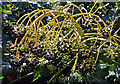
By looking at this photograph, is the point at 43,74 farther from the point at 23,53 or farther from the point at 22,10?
the point at 22,10

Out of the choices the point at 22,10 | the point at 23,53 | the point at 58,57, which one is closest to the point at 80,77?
the point at 58,57

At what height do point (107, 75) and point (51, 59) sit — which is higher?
point (51, 59)

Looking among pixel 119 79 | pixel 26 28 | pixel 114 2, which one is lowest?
pixel 119 79

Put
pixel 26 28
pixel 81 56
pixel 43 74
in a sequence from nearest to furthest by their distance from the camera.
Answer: pixel 26 28 < pixel 81 56 < pixel 43 74

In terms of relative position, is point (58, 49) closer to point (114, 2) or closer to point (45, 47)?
point (45, 47)

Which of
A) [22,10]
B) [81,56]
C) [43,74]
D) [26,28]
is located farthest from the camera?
[22,10]

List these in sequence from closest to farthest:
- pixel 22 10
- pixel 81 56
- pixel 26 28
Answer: pixel 26 28 → pixel 81 56 → pixel 22 10

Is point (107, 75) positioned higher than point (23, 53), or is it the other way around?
point (23, 53)

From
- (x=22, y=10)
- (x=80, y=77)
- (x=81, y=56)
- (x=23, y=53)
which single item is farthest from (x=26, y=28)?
(x=22, y=10)

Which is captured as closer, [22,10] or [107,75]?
[107,75]
